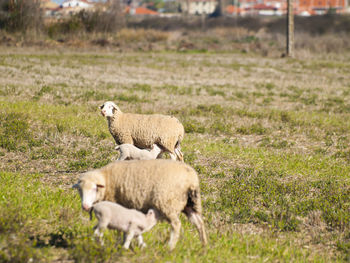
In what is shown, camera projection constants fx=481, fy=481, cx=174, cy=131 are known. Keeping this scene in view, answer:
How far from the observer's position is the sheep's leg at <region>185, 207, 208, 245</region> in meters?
5.34

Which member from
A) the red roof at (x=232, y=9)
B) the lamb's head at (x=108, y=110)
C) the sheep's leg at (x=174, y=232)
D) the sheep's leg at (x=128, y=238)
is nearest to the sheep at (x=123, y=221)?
the sheep's leg at (x=128, y=238)

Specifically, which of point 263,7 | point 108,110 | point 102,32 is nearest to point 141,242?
point 108,110

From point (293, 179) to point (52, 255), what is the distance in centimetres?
529

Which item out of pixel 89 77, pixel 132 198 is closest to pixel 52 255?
pixel 132 198

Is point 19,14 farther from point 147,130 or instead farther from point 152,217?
point 152,217

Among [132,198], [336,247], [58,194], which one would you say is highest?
[132,198]

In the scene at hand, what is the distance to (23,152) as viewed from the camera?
9703mm

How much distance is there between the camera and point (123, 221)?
16.0 ft

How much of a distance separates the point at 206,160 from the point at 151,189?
4600 millimetres

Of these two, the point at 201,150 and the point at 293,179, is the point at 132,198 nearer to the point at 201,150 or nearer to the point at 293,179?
the point at 293,179

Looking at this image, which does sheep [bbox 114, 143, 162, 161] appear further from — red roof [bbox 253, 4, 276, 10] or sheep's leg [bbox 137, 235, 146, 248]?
red roof [bbox 253, 4, 276, 10]

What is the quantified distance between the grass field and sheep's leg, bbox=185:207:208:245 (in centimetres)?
14

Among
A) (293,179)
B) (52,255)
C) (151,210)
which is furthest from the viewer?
(293,179)

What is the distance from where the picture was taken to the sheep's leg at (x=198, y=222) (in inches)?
210
